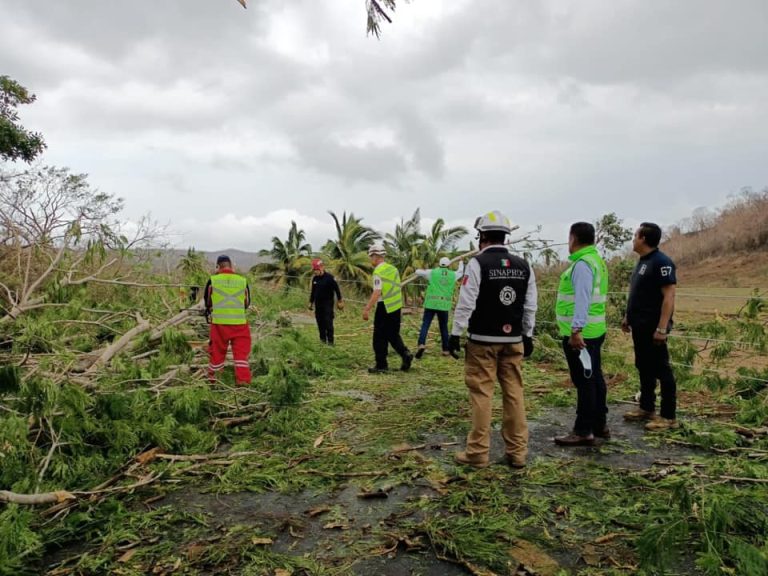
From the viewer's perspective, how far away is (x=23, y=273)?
7180 mm

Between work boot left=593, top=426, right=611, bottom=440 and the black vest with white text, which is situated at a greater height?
the black vest with white text

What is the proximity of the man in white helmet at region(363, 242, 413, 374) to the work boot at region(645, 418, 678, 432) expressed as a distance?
331cm

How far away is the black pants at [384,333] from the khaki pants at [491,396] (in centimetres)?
318

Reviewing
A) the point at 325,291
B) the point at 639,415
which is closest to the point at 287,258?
the point at 325,291

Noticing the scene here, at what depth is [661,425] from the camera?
14.7 ft

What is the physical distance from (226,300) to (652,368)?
14.7 feet

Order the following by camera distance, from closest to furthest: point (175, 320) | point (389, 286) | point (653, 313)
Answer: point (653, 313) < point (389, 286) < point (175, 320)

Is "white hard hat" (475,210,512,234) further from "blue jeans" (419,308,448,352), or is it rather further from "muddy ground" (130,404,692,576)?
"blue jeans" (419,308,448,352)

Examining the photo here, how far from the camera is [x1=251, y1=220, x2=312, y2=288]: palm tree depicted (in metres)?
27.3

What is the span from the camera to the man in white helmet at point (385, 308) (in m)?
6.93

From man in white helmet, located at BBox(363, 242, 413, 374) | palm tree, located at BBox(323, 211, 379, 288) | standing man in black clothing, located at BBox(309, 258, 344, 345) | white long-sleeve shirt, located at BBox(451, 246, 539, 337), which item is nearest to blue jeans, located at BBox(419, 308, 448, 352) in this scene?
man in white helmet, located at BBox(363, 242, 413, 374)

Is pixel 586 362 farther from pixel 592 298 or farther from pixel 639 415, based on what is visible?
pixel 639 415

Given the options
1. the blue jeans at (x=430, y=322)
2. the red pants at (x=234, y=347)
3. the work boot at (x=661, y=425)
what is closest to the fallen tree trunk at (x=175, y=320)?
the red pants at (x=234, y=347)

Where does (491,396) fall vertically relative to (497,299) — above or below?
below
